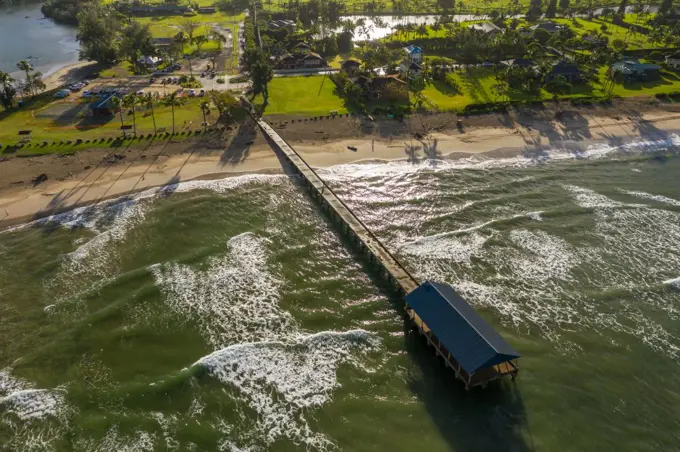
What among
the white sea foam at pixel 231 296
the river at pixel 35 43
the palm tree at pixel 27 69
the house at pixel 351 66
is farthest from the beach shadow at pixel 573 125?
the river at pixel 35 43

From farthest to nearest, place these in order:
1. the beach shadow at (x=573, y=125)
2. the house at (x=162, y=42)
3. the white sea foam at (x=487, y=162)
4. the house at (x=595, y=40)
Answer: the house at (x=595, y=40) → the house at (x=162, y=42) → the beach shadow at (x=573, y=125) → the white sea foam at (x=487, y=162)

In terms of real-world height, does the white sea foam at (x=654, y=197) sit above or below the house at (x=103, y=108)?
below

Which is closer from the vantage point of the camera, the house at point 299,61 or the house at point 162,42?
the house at point 299,61

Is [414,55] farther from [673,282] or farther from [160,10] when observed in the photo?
[160,10]

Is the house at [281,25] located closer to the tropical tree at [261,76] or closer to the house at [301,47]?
the house at [301,47]

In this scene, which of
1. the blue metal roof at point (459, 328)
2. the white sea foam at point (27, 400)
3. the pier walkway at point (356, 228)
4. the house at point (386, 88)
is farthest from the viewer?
the house at point (386, 88)

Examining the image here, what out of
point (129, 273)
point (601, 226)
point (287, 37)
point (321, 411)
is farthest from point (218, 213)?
point (287, 37)
